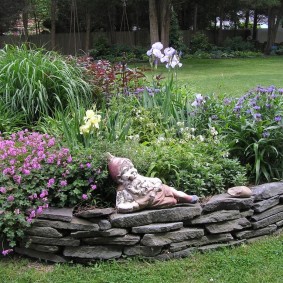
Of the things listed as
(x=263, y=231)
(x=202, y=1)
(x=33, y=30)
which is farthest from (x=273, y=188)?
(x=33, y=30)

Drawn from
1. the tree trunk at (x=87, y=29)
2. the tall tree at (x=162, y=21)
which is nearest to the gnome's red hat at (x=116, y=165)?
the tall tree at (x=162, y=21)

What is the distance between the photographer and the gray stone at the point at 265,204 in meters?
3.59

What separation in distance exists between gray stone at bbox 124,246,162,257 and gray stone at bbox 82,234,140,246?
0.06 m

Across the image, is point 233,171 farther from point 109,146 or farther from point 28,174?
point 28,174

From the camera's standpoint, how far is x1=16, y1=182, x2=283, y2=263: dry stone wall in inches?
122

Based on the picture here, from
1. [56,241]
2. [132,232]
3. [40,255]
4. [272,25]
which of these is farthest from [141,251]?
[272,25]

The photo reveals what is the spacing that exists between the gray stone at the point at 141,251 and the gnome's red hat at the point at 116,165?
19.5 inches

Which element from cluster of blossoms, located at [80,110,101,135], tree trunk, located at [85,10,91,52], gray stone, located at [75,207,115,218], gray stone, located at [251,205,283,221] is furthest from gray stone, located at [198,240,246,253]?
tree trunk, located at [85,10,91,52]

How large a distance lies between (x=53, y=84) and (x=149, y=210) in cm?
262

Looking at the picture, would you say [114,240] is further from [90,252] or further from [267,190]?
[267,190]

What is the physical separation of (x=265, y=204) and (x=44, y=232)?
1726mm

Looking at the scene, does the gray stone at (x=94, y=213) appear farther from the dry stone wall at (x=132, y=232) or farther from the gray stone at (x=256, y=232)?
the gray stone at (x=256, y=232)

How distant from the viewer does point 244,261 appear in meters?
3.23

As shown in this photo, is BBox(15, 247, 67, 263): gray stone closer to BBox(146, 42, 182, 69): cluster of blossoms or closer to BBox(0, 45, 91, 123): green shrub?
BBox(0, 45, 91, 123): green shrub
